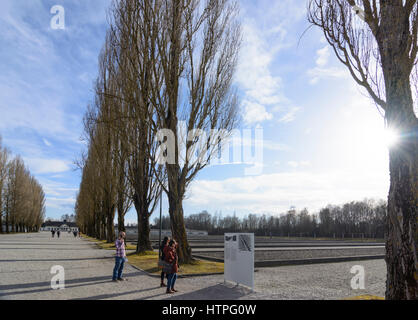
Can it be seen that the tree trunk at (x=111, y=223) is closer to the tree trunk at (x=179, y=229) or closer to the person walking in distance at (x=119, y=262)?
the tree trunk at (x=179, y=229)

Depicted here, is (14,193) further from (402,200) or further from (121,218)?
(402,200)

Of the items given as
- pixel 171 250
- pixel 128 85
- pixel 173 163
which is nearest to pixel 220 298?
pixel 171 250

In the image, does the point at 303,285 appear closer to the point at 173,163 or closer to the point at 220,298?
the point at 220,298

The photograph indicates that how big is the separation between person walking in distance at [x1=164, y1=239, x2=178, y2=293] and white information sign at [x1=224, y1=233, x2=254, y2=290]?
206cm

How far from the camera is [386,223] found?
20.3 ft

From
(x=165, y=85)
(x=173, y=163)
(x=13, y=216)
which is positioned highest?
(x=165, y=85)

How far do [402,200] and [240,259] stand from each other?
570 cm

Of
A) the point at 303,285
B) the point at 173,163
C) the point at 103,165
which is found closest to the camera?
the point at 303,285

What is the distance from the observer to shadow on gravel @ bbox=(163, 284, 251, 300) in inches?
333

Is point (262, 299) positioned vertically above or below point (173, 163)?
below

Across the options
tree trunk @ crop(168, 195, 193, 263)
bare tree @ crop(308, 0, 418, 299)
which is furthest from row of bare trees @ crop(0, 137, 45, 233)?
bare tree @ crop(308, 0, 418, 299)

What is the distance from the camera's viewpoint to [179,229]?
1518cm
